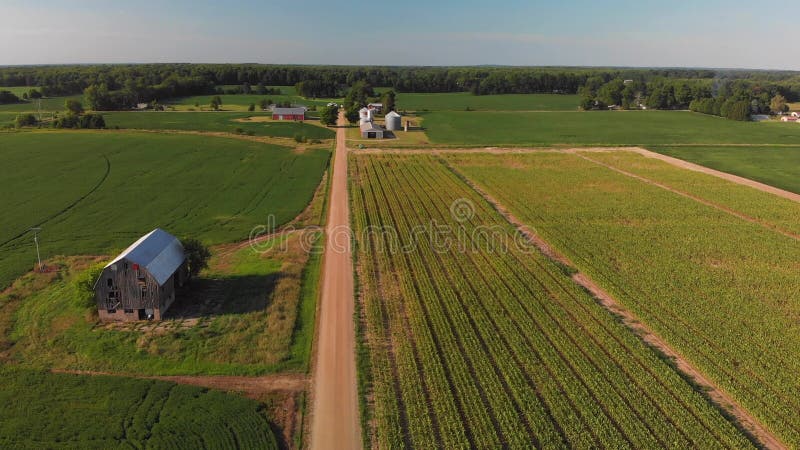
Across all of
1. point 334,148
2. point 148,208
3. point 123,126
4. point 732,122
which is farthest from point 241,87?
point 732,122

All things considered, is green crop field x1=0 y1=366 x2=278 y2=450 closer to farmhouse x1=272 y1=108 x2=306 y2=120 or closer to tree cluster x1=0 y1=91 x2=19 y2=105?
farmhouse x1=272 y1=108 x2=306 y2=120

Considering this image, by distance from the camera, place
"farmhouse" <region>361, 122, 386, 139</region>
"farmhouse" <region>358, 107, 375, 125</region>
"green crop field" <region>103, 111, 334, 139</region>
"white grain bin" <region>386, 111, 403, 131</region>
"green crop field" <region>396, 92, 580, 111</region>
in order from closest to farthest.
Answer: "farmhouse" <region>361, 122, 386, 139</region> → "green crop field" <region>103, 111, 334, 139</region> → "white grain bin" <region>386, 111, 403, 131</region> → "farmhouse" <region>358, 107, 375, 125</region> → "green crop field" <region>396, 92, 580, 111</region>

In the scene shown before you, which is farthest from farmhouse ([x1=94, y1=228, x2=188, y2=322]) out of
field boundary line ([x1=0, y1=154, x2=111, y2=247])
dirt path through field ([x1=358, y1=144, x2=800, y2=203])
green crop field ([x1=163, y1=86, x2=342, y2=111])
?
green crop field ([x1=163, y1=86, x2=342, y2=111])

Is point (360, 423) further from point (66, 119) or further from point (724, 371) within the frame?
point (66, 119)

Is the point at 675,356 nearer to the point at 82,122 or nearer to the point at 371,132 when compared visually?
the point at 371,132

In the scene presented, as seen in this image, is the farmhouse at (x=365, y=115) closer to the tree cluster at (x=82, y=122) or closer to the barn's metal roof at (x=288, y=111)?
the barn's metal roof at (x=288, y=111)

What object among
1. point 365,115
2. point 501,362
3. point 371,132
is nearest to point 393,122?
point 365,115
